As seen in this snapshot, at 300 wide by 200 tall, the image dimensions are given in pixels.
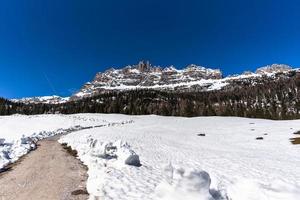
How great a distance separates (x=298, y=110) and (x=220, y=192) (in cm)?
19457

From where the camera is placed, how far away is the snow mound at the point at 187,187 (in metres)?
9.09

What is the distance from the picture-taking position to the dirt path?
12109 mm

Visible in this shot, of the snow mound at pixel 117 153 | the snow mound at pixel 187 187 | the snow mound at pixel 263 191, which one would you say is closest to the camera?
the snow mound at pixel 263 191

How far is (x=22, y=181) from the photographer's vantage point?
14.7 metres

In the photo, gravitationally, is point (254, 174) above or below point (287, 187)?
below

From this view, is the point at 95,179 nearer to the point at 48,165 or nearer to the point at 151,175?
the point at 151,175

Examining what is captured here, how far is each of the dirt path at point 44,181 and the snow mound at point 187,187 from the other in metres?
3.85

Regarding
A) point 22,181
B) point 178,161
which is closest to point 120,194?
point 22,181

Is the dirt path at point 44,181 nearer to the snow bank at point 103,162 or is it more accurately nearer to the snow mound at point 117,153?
the snow bank at point 103,162

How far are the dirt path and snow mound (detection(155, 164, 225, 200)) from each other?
3847 millimetres

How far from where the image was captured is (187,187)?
9258 millimetres

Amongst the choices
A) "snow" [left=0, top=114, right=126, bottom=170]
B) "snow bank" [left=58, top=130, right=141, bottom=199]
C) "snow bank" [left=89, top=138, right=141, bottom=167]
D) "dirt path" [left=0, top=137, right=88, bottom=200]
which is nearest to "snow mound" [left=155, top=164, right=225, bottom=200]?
"snow bank" [left=58, top=130, right=141, bottom=199]

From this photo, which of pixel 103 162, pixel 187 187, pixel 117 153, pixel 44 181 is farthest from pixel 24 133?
pixel 187 187

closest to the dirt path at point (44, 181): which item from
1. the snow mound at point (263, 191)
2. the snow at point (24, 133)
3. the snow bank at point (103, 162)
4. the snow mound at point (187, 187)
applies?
the snow bank at point (103, 162)
